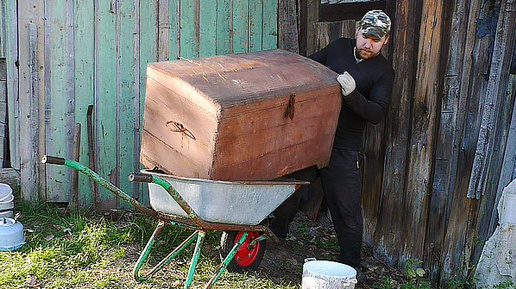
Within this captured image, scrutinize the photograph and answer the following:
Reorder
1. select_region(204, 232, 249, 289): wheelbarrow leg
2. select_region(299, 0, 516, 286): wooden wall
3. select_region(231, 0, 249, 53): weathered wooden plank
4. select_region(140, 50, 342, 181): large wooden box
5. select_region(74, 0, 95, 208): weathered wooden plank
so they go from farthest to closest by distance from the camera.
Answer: select_region(231, 0, 249, 53): weathered wooden plank, select_region(74, 0, 95, 208): weathered wooden plank, select_region(299, 0, 516, 286): wooden wall, select_region(204, 232, 249, 289): wheelbarrow leg, select_region(140, 50, 342, 181): large wooden box

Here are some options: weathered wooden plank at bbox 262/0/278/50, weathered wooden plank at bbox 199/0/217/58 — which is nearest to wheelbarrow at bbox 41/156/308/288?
weathered wooden plank at bbox 199/0/217/58

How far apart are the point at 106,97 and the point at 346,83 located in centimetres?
213

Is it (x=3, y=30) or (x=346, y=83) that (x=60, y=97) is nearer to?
(x=3, y=30)

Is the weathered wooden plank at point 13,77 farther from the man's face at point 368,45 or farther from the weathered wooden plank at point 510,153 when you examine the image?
the weathered wooden plank at point 510,153

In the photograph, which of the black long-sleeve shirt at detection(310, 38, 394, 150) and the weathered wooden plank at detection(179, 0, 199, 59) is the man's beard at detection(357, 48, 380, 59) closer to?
the black long-sleeve shirt at detection(310, 38, 394, 150)

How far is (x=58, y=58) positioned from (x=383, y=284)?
10.0 ft

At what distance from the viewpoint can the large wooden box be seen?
321 centimetres

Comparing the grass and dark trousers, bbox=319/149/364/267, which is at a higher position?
dark trousers, bbox=319/149/364/267

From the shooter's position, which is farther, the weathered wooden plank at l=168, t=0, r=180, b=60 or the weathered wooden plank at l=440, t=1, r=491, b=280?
the weathered wooden plank at l=168, t=0, r=180, b=60

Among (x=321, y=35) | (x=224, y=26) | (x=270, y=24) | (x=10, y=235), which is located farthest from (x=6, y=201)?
(x=321, y=35)

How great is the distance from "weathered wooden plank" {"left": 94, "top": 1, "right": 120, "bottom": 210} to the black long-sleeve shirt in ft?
5.94

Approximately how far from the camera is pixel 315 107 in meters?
3.71

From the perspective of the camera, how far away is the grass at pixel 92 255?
3.90 m

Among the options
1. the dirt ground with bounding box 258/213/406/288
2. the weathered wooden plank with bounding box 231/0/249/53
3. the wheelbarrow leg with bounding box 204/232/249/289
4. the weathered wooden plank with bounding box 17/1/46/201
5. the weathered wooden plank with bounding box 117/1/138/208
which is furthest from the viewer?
the weathered wooden plank with bounding box 231/0/249/53
